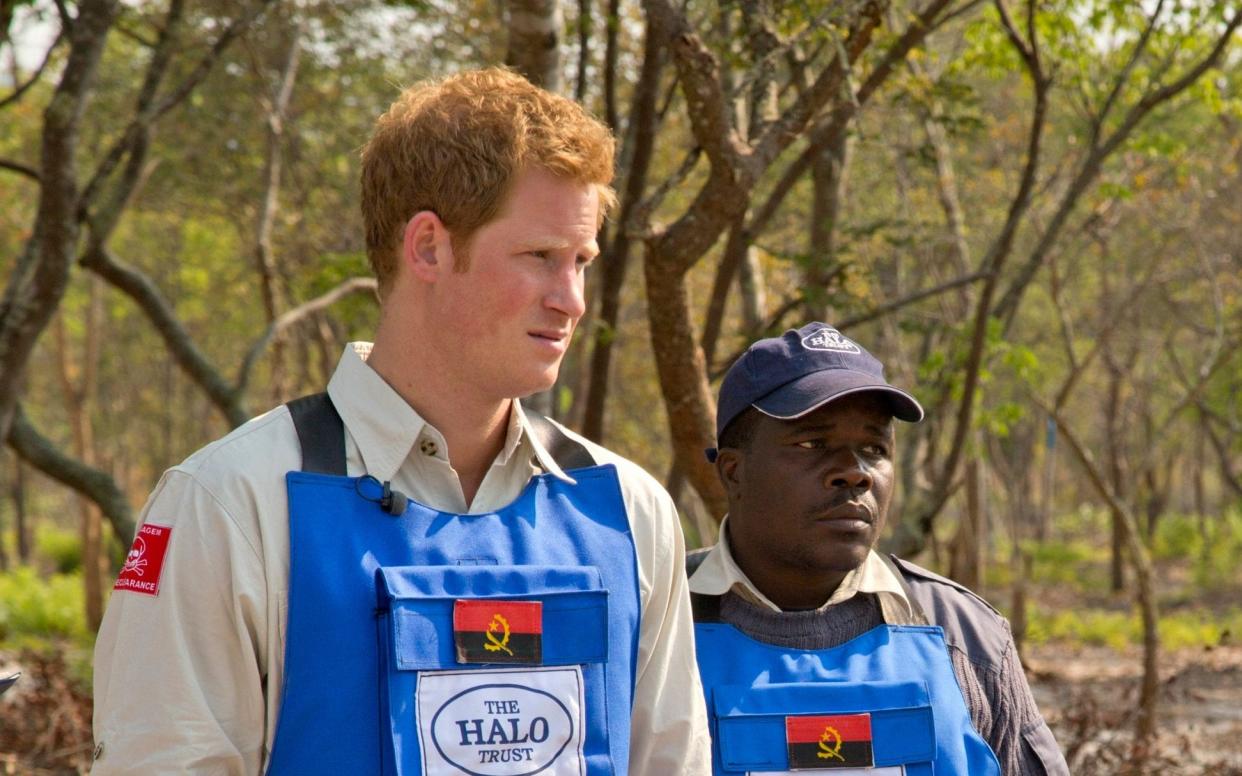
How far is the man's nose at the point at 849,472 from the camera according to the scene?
2.73m

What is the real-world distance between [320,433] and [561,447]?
0.38 metres

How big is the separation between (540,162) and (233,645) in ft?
2.55

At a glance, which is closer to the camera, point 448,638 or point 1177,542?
point 448,638

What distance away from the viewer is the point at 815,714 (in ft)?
8.57

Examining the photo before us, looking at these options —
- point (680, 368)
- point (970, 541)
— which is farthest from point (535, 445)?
point (970, 541)

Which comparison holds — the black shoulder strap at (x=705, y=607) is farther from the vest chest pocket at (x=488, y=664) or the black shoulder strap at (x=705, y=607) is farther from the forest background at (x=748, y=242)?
the forest background at (x=748, y=242)

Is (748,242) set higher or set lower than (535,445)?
higher

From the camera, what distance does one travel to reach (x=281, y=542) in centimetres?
196

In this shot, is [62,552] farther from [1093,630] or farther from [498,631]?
[498,631]

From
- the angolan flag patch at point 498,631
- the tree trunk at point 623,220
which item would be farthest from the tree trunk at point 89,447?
the angolan flag patch at point 498,631

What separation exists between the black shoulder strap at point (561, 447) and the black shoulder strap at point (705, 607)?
1.92 ft

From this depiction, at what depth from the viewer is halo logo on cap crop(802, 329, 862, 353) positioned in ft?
9.38

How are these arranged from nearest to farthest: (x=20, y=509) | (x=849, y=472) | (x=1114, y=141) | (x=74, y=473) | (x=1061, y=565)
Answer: (x=849, y=472) → (x=74, y=473) → (x=1114, y=141) → (x=1061, y=565) → (x=20, y=509)

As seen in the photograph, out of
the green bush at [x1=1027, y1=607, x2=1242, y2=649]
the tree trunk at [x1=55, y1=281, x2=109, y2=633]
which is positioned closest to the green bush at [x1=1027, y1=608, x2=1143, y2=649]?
the green bush at [x1=1027, y1=607, x2=1242, y2=649]
